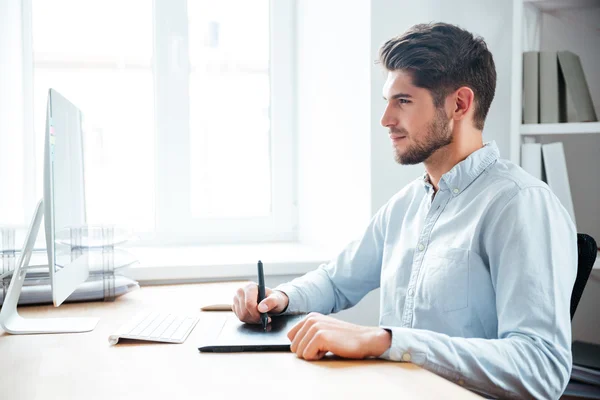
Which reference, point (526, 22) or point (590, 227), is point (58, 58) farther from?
point (590, 227)

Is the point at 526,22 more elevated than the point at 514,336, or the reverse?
the point at 526,22

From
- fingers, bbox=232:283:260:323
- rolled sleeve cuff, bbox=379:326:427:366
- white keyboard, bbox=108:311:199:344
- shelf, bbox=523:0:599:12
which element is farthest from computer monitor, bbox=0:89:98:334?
shelf, bbox=523:0:599:12

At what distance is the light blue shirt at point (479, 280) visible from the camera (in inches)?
40.1

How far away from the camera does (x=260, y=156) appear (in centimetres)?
256

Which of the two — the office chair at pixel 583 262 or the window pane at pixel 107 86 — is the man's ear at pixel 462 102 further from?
the window pane at pixel 107 86

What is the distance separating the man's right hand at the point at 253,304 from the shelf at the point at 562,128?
3.24 ft

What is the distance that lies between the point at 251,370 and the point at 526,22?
5.00 ft

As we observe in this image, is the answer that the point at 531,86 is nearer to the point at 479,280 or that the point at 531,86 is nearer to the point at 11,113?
the point at 479,280

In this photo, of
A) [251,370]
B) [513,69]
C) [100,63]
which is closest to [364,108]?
[513,69]

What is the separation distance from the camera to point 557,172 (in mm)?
1860

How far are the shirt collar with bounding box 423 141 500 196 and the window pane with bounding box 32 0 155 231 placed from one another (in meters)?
1.45

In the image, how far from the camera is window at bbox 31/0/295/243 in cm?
237

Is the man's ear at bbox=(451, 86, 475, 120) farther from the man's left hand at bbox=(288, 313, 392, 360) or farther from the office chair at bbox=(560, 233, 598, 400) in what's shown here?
the man's left hand at bbox=(288, 313, 392, 360)

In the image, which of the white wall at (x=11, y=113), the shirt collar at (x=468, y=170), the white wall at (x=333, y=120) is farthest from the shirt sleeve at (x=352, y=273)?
the white wall at (x=11, y=113)
